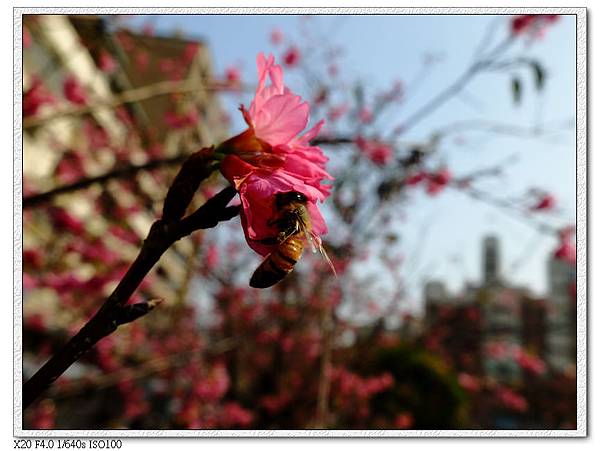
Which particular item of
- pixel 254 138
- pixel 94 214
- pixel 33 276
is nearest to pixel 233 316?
pixel 94 214

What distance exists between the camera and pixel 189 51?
14.7 feet

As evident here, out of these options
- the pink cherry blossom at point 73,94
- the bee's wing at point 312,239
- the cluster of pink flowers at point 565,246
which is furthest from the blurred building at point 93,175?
the cluster of pink flowers at point 565,246

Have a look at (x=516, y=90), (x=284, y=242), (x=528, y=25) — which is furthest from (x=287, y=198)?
(x=528, y=25)

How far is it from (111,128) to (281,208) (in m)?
4.96

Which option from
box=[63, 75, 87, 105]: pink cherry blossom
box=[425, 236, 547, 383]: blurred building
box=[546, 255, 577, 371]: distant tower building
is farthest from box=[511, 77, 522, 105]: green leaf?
box=[63, 75, 87, 105]: pink cherry blossom

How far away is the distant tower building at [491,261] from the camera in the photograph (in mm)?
3326

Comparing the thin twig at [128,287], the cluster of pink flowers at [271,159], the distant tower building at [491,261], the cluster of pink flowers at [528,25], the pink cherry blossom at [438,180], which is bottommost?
the distant tower building at [491,261]

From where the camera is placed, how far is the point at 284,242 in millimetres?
491

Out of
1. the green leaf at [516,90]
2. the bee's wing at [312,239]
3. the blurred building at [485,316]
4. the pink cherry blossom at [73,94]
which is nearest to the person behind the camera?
the bee's wing at [312,239]

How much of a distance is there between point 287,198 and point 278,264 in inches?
2.5

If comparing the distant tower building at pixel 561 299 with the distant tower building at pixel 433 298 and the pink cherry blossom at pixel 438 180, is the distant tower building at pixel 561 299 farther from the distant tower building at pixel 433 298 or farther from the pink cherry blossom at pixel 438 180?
the distant tower building at pixel 433 298

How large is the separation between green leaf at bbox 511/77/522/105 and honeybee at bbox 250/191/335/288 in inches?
59.4

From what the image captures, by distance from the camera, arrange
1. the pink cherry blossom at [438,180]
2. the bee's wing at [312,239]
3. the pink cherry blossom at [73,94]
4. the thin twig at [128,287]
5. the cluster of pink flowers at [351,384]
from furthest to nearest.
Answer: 1. the pink cherry blossom at [73,94]
2. the cluster of pink flowers at [351,384]
3. the pink cherry blossom at [438,180]
4. the bee's wing at [312,239]
5. the thin twig at [128,287]

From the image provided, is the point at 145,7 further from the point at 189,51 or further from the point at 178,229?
the point at 189,51
